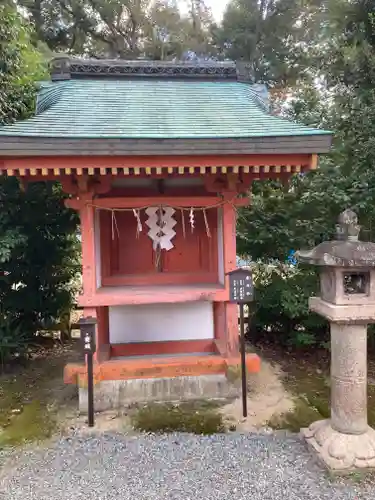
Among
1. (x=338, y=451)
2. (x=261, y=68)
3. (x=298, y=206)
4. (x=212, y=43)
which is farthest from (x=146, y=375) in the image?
(x=212, y=43)

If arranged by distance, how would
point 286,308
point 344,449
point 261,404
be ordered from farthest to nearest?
point 286,308 → point 261,404 → point 344,449

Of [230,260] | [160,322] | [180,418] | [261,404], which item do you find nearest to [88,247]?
[160,322]

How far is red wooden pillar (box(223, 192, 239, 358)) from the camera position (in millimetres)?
5145

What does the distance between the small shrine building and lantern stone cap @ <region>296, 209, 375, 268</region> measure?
1094mm

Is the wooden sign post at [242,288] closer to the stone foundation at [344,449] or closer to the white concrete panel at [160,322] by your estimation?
the stone foundation at [344,449]

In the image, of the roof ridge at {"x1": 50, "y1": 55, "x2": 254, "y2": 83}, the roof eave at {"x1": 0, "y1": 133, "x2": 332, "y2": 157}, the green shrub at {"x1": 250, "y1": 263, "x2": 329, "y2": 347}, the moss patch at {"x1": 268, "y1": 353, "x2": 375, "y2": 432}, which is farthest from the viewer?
the green shrub at {"x1": 250, "y1": 263, "x2": 329, "y2": 347}

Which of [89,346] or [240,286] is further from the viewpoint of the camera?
[240,286]

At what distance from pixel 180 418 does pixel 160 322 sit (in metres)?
1.60

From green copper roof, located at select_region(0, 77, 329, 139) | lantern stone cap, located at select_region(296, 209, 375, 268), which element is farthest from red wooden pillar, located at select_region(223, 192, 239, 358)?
lantern stone cap, located at select_region(296, 209, 375, 268)

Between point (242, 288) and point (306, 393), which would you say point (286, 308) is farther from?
point (242, 288)

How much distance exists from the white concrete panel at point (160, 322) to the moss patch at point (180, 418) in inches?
46.1

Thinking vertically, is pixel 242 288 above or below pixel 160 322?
above

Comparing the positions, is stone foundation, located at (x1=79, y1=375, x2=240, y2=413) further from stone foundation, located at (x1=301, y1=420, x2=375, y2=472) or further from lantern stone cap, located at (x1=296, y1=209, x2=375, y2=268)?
lantern stone cap, located at (x1=296, y1=209, x2=375, y2=268)

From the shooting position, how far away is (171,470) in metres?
3.62
